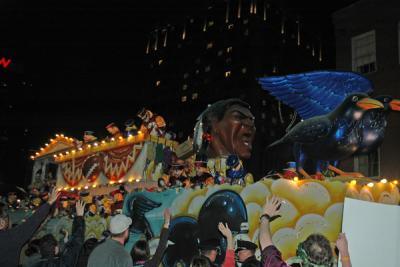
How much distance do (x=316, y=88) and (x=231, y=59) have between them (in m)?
23.2

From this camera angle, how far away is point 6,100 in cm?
2409

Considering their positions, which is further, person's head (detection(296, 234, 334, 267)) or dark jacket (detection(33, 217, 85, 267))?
dark jacket (detection(33, 217, 85, 267))

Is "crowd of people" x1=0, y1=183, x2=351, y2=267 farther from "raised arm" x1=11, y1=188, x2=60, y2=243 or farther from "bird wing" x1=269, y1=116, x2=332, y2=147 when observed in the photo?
"bird wing" x1=269, y1=116, x2=332, y2=147

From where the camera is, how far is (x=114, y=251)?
15.6 ft

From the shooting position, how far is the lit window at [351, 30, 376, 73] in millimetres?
15953

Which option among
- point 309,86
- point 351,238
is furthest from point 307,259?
point 309,86

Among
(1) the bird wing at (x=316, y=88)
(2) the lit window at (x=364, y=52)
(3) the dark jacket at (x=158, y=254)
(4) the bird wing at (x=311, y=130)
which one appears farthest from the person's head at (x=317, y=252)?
(2) the lit window at (x=364, y=52)

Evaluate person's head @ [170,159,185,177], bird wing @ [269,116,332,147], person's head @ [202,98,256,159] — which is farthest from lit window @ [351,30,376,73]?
bird wing @ [269,116,332,147]

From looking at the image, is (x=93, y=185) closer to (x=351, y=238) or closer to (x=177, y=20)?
(x=351, y=238)

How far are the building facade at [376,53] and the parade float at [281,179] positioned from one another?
6.65m

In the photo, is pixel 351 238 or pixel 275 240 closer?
pixel 351 238

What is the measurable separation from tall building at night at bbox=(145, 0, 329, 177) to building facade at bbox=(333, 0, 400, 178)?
3.80 meters

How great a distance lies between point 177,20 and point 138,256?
31604 millimetres

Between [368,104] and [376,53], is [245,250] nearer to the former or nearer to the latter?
[368,104]
